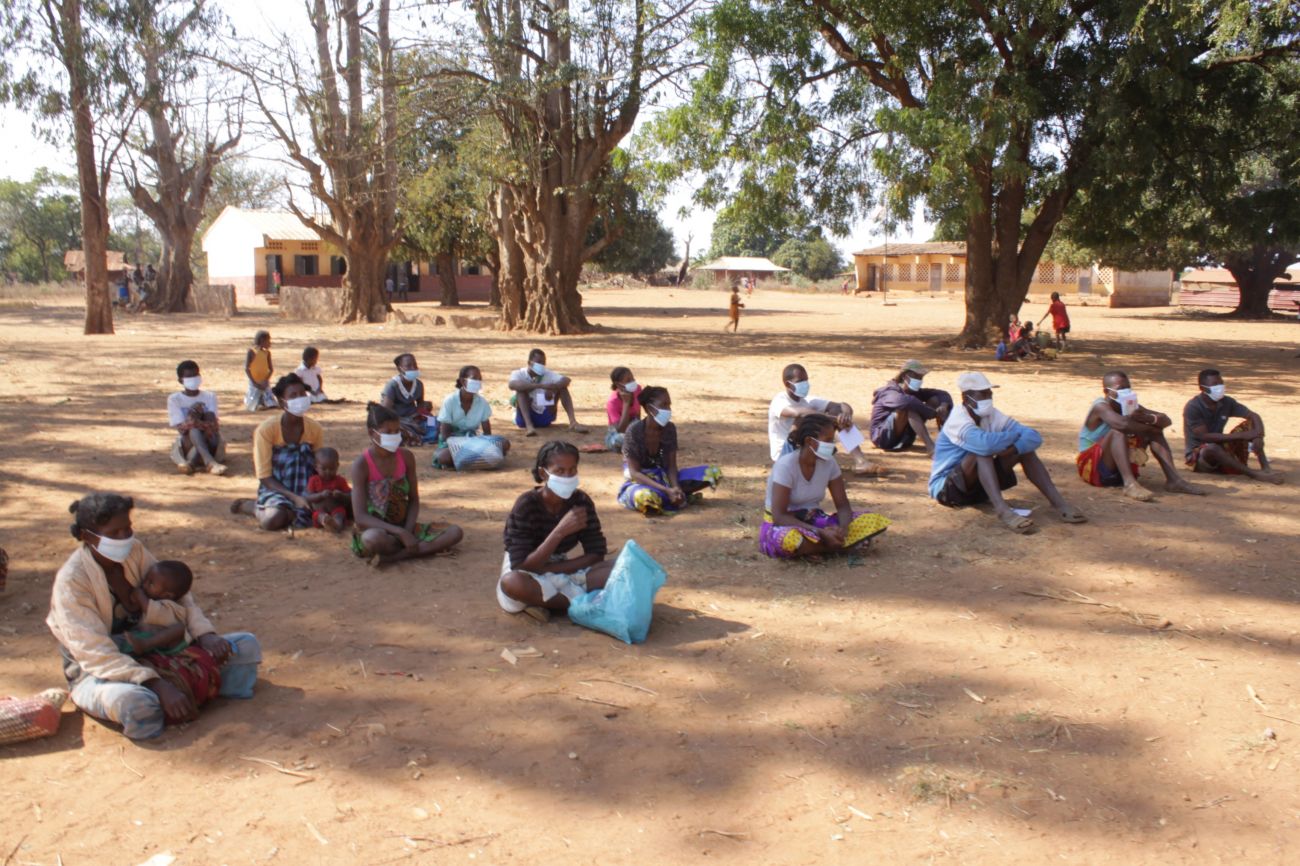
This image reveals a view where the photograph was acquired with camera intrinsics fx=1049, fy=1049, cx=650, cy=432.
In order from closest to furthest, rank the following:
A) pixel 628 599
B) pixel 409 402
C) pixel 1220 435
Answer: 1. pixel 628 599
2. pixel 1220 435
3. pixel 409 402

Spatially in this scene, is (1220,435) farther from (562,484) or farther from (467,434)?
(467,434)

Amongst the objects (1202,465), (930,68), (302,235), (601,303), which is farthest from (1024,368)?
(302,235)

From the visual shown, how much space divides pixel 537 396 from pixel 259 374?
10.9ft

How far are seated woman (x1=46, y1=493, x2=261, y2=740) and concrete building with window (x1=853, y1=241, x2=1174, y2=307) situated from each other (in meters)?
47.1

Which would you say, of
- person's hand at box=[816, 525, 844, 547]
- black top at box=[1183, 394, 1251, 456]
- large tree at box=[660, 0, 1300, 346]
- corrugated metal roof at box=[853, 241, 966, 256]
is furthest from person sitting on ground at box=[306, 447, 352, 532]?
corrugated metal roof at box=[853, 241, 966, 256]

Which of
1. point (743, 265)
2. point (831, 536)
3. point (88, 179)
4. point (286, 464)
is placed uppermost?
point (743, 265)

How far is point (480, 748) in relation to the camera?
3867 mm

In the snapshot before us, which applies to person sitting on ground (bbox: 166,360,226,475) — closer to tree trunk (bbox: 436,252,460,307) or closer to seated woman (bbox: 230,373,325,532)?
seated woman (bbox: 230,373,325,532)

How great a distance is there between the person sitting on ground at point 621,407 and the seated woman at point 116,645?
488 cm

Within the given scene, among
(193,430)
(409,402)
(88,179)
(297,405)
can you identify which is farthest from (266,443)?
(88,179)

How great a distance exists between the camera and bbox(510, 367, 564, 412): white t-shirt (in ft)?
33.3

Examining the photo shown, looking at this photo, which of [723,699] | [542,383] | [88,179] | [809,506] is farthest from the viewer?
[88,179]

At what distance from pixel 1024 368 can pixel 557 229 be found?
11.5 meters

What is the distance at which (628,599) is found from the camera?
482 centimetres
